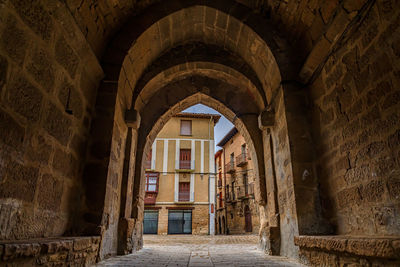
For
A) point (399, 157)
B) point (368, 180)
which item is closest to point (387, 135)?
point (399, 157)

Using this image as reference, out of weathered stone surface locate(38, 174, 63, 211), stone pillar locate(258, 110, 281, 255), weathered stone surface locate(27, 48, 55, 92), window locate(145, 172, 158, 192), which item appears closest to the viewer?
weathered stone surface locate(27, 48, 55, 92)

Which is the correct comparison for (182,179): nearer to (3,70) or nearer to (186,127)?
(186,127)

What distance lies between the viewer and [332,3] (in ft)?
9.05

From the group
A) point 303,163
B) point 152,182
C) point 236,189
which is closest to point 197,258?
point 303,163

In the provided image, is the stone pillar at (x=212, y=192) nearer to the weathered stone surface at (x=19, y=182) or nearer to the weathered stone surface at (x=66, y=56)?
the weathered stone surface at (x=66, y=56)

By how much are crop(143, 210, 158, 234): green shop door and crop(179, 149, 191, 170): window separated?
3523mm

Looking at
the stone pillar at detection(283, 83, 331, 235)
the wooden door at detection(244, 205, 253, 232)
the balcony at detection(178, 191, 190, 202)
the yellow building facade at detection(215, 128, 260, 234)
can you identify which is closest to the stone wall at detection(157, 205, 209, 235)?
the balcony at detection(178, 191, 190, 202)

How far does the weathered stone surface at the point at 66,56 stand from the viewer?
2.46 metres

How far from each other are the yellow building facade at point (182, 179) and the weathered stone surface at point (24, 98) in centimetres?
1424

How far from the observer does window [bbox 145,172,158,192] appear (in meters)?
17.3

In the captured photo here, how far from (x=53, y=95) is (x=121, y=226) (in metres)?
2.10

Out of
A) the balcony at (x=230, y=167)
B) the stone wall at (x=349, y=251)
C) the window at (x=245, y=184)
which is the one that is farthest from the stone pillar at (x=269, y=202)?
the balcony at (x=230, y=167)

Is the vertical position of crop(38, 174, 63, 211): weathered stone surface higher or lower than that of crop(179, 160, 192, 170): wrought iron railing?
lower

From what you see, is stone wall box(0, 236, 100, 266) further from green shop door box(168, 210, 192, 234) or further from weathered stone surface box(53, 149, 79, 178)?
green shop door box(168, 210, 192, 234)
